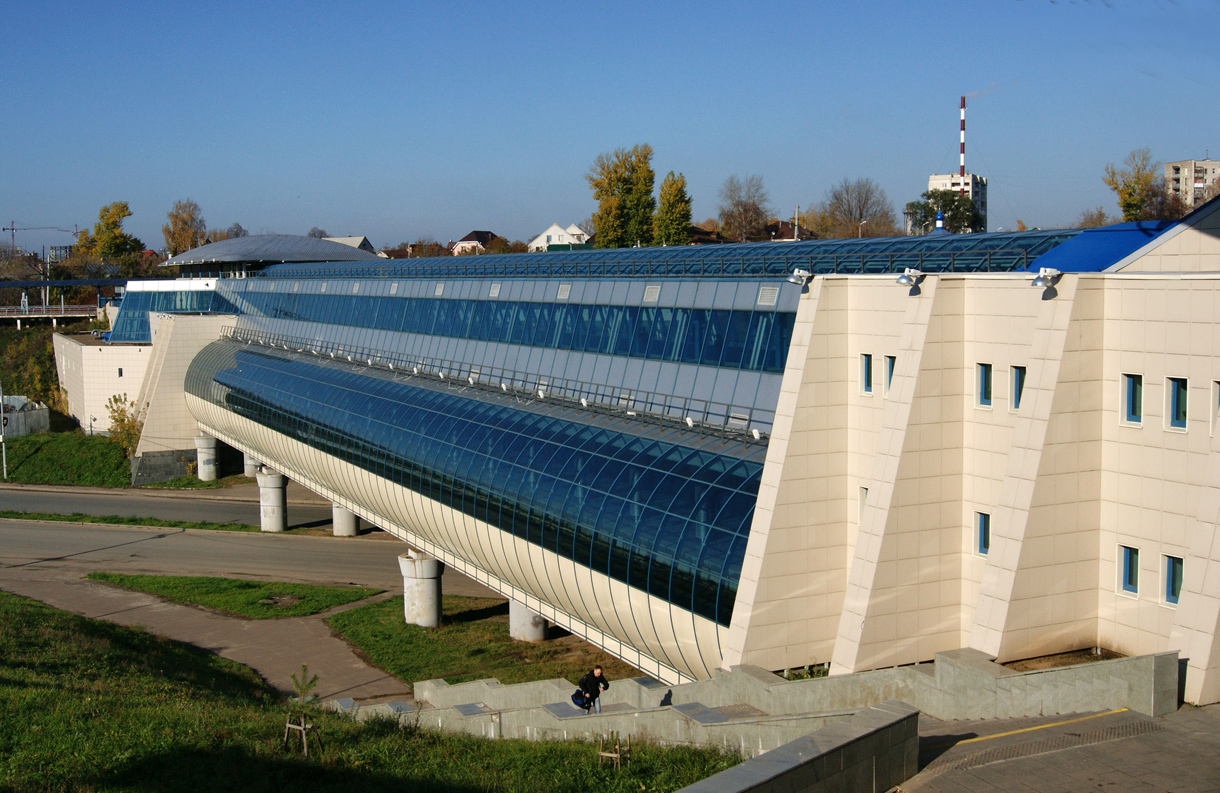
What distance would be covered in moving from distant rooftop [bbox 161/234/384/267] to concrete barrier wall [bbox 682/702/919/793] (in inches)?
2645

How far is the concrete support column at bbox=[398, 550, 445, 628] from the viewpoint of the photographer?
36812mm

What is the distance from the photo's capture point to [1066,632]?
17.6 meters

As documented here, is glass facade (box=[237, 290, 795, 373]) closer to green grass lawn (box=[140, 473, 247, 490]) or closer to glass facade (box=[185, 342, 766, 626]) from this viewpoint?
glass facade (box=[185, 342, 766, 626])

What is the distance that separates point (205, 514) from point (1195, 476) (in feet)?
171

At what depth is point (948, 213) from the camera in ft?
255

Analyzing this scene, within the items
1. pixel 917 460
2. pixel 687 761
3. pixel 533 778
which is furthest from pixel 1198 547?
pixel 533 778

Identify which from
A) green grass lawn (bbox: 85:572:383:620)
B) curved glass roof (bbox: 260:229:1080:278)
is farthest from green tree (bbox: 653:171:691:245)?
green grass lawn (bbox: 85:572:383:620)

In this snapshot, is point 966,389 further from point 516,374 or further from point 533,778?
point 516,374

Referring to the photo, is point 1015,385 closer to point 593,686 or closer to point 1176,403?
point 1176,403

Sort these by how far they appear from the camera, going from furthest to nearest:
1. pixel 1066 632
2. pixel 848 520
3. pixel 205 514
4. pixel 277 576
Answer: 1. pixel 205 514
2. pixel 277 576
3. pixel 848 520
4. pixel 1066 632

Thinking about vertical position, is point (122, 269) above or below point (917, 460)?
above

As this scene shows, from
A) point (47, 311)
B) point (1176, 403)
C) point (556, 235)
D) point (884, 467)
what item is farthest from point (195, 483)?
point (556, 235)

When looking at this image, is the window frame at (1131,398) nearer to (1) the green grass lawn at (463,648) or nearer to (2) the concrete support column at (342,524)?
(1) the green grass lawn at (463,648)

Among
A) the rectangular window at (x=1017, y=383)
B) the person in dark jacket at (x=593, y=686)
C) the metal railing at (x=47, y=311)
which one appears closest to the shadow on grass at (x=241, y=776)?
the person in dark jacket at (x=593, y=686)
